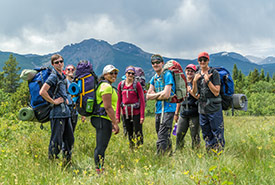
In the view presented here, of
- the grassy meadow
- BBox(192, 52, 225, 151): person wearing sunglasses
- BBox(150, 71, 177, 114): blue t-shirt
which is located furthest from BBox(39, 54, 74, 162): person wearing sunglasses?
BBox(192, 52, 225, 151): person wearing sunglasses

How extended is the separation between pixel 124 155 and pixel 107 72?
1.81 m

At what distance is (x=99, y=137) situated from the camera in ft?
11.7

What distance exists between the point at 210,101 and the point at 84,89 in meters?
2.32

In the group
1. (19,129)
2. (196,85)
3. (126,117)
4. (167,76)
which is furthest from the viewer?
(19,129)

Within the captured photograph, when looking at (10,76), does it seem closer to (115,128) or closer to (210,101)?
(115,128)

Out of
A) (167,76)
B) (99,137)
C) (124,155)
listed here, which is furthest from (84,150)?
(167,76)

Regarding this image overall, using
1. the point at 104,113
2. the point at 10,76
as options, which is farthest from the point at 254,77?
the point at 104,113

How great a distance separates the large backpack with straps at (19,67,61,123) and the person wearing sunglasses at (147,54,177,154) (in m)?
1.85

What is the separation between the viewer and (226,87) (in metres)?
4.18

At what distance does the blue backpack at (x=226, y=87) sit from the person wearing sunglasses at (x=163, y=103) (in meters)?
0.99

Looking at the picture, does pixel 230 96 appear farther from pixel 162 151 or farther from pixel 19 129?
pixel 19 129

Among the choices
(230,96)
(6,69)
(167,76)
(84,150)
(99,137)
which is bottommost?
(84,150)

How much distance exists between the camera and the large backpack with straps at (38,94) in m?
3.84

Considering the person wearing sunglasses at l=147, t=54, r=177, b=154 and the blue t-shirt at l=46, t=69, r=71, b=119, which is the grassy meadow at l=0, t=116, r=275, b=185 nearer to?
the person wearing sunglasses at l=147, t=54, r=177, b=154
